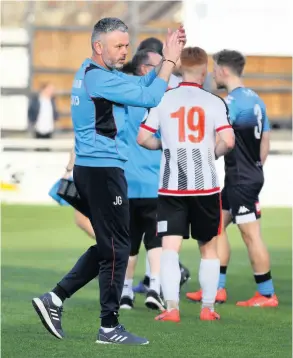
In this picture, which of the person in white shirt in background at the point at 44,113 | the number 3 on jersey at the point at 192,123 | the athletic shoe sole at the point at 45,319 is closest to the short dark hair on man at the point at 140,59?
the number 3 on jersey at the point at 192,123

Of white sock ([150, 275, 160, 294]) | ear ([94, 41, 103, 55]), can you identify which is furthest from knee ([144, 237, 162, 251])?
ear ([94, 41, 103, 55])

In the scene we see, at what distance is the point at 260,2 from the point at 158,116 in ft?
53.5

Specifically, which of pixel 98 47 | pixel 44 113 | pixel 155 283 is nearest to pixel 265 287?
pixel 155 283

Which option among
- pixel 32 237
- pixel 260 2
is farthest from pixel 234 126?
pixel 260 2

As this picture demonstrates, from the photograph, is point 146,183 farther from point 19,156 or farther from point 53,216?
point 19,156

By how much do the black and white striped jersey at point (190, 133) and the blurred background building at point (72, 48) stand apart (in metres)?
15.5

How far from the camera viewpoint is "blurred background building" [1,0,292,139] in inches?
949

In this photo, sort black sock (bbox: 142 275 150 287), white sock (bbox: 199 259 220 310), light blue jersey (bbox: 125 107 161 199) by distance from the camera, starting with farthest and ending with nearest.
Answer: black sock (bbox: 142 275 150 287)
light blue jersey (bbox: 125 107 161 199)
white sock (bbox: 199 259 220 310)

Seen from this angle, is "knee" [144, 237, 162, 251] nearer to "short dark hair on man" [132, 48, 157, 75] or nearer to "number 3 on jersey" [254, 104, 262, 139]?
"number 3 on jersey" [254, 104, 262, 139]

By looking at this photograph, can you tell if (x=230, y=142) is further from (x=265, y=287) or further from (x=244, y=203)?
(x=265, y=287)

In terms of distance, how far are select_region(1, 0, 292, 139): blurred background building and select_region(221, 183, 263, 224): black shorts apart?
1438cm

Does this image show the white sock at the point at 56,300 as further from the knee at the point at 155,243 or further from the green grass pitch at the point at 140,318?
the knee at the point at 155,243

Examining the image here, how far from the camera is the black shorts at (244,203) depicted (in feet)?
31.5

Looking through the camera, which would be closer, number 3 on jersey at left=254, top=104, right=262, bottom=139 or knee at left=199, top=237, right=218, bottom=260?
knee at left=199, top=237, right=218, bottom=260
